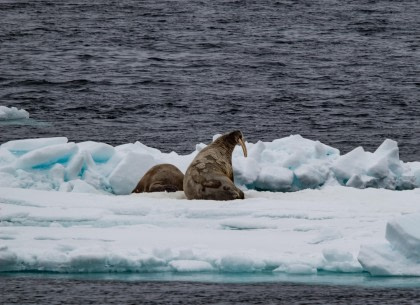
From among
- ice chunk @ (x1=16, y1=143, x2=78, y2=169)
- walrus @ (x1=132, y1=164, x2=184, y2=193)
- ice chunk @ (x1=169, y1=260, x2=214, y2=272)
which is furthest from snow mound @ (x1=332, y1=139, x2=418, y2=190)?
ice chunk @ (x1=169, y1=260, x2=214, y2=272)

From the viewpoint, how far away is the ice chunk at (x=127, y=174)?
16.5 m

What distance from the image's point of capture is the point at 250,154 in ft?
56.7

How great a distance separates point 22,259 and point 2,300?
3.85ft

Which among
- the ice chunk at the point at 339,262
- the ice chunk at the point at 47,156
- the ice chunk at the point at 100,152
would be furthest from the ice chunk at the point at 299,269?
the ice chunk at the point at 100,152

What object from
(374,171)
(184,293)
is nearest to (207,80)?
(374,171)

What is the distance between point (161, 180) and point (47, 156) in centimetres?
161

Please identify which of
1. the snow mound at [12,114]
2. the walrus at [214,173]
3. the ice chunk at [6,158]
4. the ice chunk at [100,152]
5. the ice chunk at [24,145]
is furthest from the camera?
the snow mound at [12,114]

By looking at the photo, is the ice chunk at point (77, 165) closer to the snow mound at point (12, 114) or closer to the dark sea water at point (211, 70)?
the dark sea water at point (211, 70)

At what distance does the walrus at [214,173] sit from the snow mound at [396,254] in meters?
3.94

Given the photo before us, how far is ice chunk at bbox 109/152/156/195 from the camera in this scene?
16484 mm

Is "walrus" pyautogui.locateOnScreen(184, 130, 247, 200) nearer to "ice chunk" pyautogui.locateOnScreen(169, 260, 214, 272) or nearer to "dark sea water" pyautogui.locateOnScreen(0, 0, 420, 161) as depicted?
"ice chunk" pyautogui.locateOnScreen(169, 260, 214, 272)

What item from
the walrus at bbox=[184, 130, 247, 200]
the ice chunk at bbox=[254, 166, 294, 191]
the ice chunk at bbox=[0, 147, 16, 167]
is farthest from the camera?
the ice chunk at bbox=[0, 147, 16, 167]

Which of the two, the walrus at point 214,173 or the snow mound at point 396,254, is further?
the walrus at point 214,173

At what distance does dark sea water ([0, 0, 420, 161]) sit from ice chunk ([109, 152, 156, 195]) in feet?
23.0
